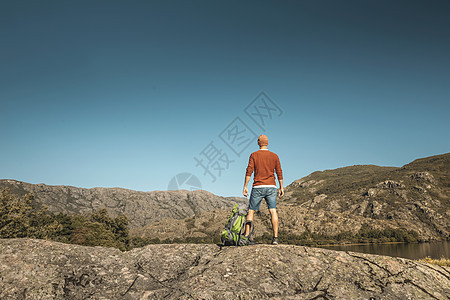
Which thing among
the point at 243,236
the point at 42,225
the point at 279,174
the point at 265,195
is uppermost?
the point at 279,174

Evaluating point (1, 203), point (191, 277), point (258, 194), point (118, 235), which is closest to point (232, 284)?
point (191, 277)

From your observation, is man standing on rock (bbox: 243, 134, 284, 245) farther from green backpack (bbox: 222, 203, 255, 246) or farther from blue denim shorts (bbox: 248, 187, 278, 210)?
green backpack (bbox: 222, 203, 255, 246)

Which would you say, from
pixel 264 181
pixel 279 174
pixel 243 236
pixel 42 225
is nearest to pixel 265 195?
pixel 264 181

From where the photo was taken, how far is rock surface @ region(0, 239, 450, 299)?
508cm

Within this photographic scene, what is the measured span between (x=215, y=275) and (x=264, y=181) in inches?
153

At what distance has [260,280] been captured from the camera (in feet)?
17.8

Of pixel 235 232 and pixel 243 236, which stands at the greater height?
pixel 235 232

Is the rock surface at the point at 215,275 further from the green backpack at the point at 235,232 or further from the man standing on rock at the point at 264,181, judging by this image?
the man standing on rock at the point at 264,181

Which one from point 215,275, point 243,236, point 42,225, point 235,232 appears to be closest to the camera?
point 215,275

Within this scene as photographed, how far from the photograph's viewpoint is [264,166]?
879cm

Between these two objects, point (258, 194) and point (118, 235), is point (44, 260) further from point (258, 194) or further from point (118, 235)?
point (118, 235)

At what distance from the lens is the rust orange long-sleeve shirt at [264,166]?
873 centimetres

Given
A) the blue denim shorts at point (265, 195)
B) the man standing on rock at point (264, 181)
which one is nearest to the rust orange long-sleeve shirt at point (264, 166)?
the man standing on rock at point (264, 181)

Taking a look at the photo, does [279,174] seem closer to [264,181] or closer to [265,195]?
→ [264,181]
